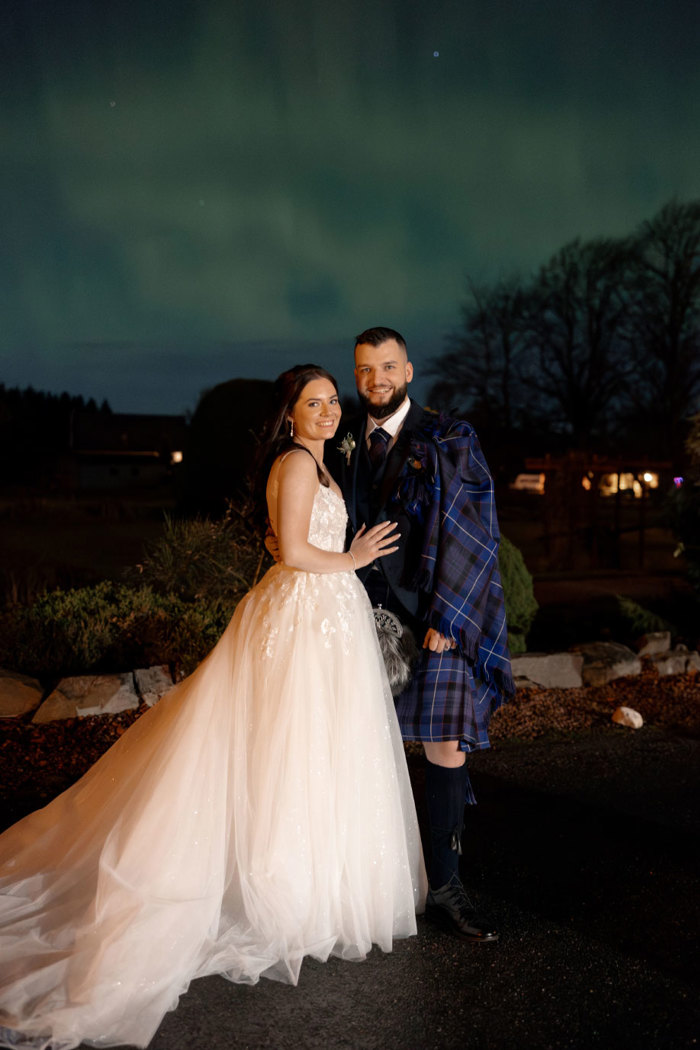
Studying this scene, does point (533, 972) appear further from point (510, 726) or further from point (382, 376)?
point (510, 726)

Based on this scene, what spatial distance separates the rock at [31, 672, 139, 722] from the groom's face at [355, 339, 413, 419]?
10.8 feet

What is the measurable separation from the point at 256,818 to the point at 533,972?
111 centimetres

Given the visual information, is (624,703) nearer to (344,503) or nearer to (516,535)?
(344,503)

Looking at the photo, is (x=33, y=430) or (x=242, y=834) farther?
(x=33, y=430)

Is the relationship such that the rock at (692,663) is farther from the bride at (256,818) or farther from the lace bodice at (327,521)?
the lace bodice at (327,521)

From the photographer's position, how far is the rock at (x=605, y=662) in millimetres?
7039

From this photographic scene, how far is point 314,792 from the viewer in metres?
3.14

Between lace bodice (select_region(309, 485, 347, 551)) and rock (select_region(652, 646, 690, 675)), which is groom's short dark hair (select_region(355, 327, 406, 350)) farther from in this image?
rock (select_region(652, 646, 690, 675))

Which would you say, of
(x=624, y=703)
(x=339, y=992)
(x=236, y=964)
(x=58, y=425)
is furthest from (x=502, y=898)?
(x=58, y=425)

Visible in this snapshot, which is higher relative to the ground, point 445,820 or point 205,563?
point 205,563

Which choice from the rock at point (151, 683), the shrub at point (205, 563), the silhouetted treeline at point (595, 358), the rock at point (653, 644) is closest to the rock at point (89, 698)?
the rock at point (151, 683)

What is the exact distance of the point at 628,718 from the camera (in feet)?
19.7

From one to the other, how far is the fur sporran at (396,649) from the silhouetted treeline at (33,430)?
101ft

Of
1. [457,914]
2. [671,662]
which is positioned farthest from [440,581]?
[671,662]
